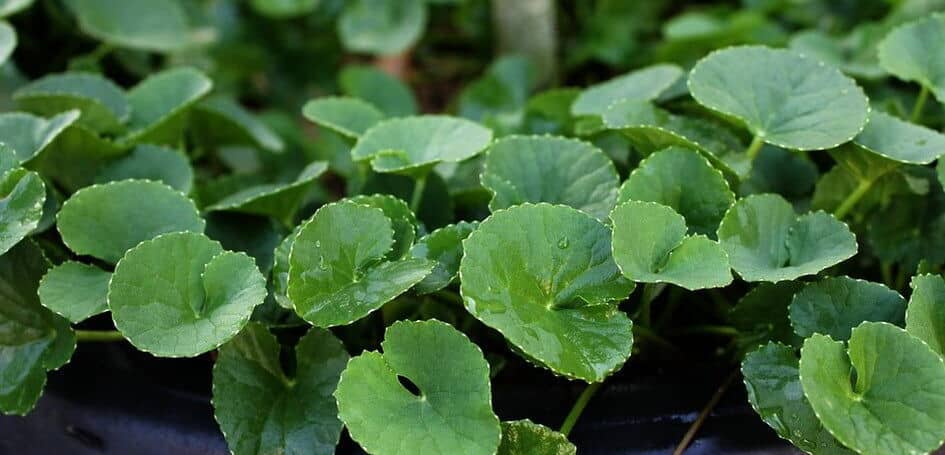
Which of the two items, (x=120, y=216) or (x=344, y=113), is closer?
(x=120, y=216)

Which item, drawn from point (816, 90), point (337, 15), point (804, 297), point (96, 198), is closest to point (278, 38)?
point (337, 15)

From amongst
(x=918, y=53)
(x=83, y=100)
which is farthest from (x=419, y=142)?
(x=918, y=53)

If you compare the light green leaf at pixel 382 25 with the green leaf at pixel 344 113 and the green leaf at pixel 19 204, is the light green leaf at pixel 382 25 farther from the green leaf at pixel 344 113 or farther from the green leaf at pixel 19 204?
the green leaf at pixel 19 204

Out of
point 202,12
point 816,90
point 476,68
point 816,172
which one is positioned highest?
point 816,90

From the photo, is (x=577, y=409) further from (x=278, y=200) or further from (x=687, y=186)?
(x=278, y=200)

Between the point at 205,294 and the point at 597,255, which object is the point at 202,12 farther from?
the point at 597,255

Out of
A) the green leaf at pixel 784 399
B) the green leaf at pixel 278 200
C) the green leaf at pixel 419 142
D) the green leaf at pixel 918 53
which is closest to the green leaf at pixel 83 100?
the green leaf at pixel 278 200

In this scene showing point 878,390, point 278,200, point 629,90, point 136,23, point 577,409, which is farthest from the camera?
point 136,23
